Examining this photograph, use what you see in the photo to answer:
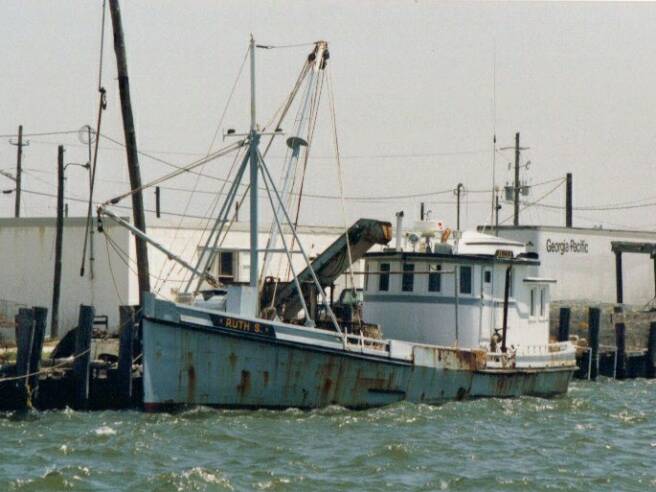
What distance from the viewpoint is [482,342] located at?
3078cm

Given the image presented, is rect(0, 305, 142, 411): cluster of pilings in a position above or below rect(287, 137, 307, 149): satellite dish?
below

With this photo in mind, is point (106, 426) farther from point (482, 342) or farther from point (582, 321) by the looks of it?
point (582, 321)

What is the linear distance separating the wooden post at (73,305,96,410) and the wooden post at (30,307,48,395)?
0.74 meters

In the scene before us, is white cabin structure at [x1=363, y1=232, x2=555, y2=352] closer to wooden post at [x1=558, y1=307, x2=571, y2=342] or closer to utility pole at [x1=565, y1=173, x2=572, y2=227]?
wooden post at [x1=558, y1=307, x2=571, y2=342]

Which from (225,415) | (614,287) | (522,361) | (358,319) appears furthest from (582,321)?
(225,415)

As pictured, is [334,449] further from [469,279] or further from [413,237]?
[413,237]

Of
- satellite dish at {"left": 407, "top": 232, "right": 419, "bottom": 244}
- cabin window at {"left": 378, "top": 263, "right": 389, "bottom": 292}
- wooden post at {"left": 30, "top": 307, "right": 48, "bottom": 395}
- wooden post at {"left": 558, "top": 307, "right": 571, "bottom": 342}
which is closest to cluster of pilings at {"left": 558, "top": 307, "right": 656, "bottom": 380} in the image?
wooden post at {"left": 558, "top": 307, "right": 571, "bottom": 342}

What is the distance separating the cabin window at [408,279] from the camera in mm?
30766

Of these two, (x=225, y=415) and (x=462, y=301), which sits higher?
(x=462, y=301)

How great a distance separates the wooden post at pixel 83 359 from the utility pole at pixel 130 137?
5.90 meters

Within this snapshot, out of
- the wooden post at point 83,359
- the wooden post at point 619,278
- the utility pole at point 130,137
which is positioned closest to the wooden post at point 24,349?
the wooden post at point 83,359

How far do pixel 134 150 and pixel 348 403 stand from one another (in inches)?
396

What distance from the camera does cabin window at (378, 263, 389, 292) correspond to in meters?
31.1

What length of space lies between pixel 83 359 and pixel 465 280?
8554 millimetres
